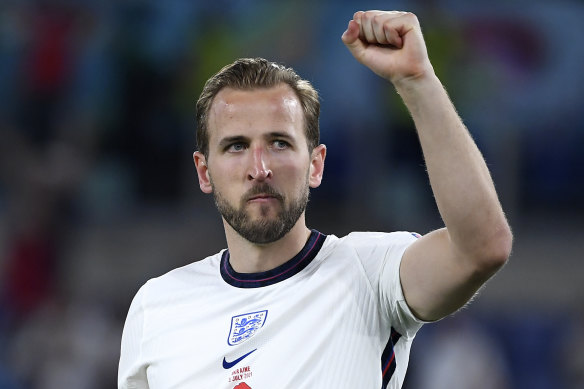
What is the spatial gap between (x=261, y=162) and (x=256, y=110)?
204 millimetres

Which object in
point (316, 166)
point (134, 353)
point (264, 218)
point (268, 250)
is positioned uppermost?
point (316, 166)

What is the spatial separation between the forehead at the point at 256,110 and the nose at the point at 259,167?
87 mm

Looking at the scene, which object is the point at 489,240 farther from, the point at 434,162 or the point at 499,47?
the point at 499,47

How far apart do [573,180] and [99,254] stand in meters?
4.16

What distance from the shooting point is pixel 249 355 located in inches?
113

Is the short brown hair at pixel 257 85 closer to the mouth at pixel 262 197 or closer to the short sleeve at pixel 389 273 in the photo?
the mouth at pixel 262 197

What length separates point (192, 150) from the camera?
8.36 metres

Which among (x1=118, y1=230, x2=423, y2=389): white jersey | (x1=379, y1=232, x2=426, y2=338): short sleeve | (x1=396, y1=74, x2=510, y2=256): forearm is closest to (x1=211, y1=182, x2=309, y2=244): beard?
(x1=118, y1=230, x2=423, y2=389): white jersey

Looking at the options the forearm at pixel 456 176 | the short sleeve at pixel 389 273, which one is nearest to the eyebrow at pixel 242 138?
the short sleeve at pixel 389 273

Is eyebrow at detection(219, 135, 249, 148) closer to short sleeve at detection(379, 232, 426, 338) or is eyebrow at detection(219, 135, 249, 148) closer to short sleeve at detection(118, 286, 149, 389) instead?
short sleeve at detection(379, 232, 426, 338)

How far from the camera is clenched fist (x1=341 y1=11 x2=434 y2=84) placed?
95.6 inches

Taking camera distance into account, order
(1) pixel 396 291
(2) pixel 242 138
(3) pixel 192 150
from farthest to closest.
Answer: (3) pixel 192 150 → (2) pixel 242 138 → (1) pixel 396 291

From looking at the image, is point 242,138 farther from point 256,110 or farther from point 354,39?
point 354,39

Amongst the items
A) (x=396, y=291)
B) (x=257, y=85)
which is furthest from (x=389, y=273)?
(x=257, y=85)
